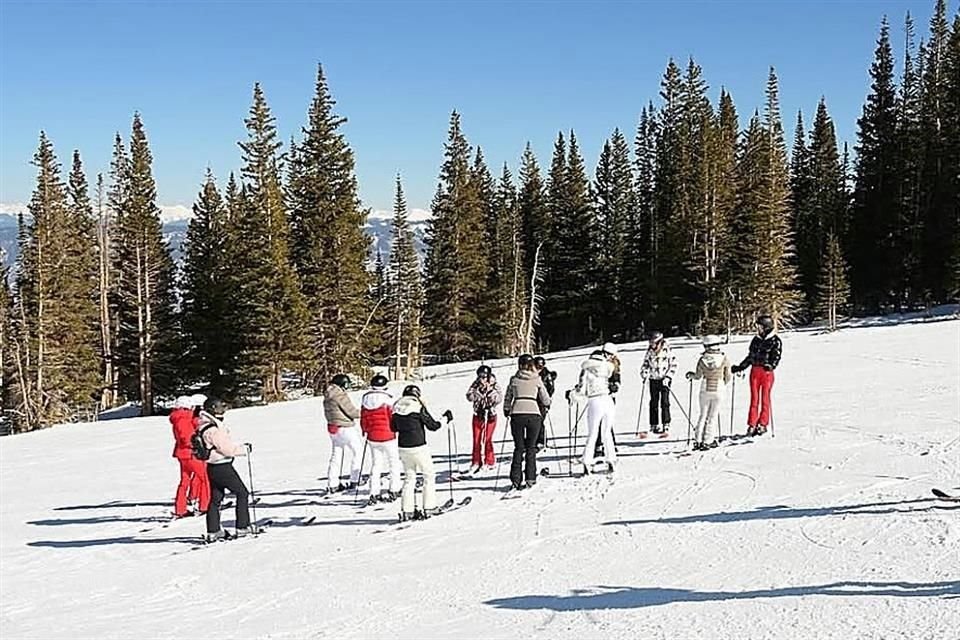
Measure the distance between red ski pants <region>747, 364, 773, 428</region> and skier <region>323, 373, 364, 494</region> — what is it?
6465 mm

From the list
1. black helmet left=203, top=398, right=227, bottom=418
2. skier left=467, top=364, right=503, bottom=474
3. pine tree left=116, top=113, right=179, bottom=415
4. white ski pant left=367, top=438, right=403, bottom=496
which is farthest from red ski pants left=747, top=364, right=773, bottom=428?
pine tree left=116, top=113, right=179, bottom=415

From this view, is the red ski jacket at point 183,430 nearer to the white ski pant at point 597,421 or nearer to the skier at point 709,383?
the white ski pant at point 597,421

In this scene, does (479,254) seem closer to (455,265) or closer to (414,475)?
(455,265)

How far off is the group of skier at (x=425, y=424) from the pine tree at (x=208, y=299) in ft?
98.8

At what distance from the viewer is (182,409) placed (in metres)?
13.2

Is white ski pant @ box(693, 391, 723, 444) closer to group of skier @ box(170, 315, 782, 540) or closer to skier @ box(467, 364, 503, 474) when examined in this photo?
group of skier @ box(170, 315, 782, 540)

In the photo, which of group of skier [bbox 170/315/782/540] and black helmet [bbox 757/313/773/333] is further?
black helmet [bbox 757/313/773/333]

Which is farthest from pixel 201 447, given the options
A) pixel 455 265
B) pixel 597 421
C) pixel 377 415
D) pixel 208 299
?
pixel 455 265

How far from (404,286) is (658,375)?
35.3 meters

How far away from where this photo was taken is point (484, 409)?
13930 mm

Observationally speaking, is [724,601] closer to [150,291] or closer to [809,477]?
[809,477]

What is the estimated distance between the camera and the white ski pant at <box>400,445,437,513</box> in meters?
11.6

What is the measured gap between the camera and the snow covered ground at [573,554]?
726cm

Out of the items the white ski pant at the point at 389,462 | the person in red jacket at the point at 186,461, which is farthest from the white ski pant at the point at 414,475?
the person in red jacket at the point at 186,461
